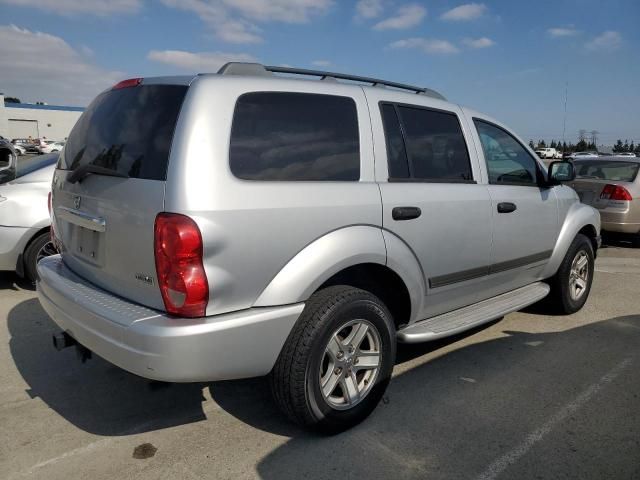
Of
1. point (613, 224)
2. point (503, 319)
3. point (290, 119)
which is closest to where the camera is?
point (290, 119)

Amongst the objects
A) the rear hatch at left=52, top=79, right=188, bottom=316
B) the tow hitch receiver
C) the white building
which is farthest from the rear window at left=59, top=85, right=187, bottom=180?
the white building

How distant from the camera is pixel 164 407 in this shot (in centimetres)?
315

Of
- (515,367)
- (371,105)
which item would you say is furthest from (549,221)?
(371,105)

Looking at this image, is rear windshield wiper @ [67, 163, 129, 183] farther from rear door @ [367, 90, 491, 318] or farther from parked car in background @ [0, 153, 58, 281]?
parked car in background @ [0, 153, 58, 281]

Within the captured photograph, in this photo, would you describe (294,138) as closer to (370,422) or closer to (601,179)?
(370,422)

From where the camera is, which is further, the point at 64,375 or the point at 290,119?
the point at 64,375

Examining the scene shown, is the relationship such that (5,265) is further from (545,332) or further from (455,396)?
(545,332)

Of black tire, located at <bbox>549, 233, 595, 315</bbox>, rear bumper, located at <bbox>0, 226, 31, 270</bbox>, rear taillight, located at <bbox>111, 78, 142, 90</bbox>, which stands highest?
rear taillight, located at <bbox>111, 78, 142, 90</bbox>

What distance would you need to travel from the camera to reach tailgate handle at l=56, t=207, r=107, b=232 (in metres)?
2.66

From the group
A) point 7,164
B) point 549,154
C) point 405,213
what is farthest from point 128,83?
point 549,154

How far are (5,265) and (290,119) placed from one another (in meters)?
3.87

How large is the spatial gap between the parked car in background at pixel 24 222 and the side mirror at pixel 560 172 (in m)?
4.66

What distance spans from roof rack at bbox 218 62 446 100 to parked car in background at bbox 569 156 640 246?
562 centimetres

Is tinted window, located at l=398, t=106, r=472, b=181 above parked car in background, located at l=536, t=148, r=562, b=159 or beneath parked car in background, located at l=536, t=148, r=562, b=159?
beneath
